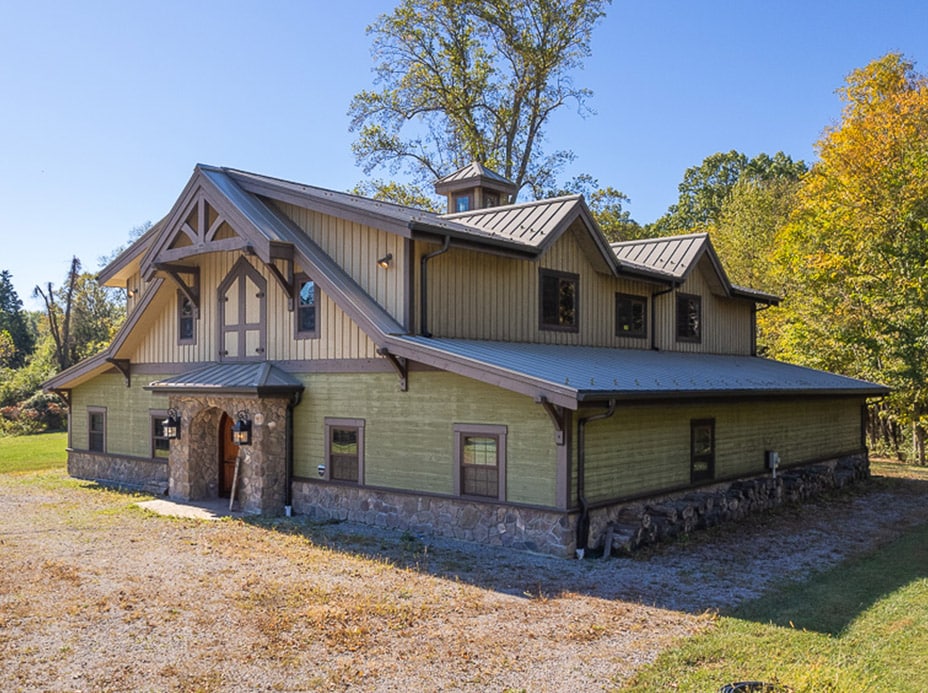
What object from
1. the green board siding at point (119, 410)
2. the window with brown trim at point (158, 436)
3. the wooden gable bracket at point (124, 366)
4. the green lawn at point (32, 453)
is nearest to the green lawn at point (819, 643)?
the window with brown trim at point (158, 436)

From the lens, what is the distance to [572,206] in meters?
14.4

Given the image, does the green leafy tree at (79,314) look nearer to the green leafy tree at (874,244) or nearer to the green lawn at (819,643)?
the green leafy tree at (874,244)

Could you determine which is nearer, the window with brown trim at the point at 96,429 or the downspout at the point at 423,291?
the downspout at the point at 423,291

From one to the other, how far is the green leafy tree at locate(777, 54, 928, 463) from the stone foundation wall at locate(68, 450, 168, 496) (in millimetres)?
18861

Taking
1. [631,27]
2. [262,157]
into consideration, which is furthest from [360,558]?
[262,157]

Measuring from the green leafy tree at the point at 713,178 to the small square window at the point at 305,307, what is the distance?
40.8 m

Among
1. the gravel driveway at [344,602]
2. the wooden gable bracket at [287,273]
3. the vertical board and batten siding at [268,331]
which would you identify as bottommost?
the gravel driveway at [344,602]

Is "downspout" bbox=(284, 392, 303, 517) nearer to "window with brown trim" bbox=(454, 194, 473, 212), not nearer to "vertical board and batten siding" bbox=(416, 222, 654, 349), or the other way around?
"vertical board and batten siding" bbox=(416, 222, 654, 349)

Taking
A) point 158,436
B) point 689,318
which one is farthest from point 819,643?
point 158,436

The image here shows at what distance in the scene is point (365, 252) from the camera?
43.9ft

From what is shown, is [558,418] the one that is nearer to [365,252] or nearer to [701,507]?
[701,507]

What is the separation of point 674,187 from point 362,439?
4570cm

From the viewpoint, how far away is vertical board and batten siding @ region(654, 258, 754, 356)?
59.1 feet

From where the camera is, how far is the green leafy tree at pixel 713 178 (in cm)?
5159
